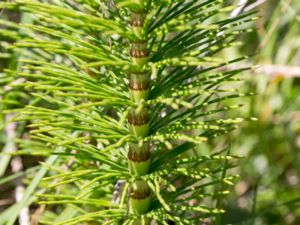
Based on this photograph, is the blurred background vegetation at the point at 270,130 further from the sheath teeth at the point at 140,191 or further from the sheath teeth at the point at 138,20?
the sheath teeth at the point at 138,20

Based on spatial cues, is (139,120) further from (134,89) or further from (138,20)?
(138,20)

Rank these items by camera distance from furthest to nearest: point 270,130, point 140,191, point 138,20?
point 270,130 → point 140,191 → point 138,20

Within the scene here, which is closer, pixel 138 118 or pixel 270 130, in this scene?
pixel 138 118

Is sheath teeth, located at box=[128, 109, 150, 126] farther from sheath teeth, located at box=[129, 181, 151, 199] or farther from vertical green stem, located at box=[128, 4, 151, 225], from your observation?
sheath teeth, located at box=[129, 181, 151, 199]

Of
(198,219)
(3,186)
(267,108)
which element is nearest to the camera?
(198,219)

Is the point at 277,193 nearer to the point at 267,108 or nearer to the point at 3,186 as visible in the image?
the point at 267,108

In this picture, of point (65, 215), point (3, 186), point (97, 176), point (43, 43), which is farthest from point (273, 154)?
point (43, 43)

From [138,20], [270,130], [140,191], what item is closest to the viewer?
[138,20]

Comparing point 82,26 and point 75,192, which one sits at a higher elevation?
point 82,26

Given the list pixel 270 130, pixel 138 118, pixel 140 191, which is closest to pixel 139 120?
A: pixel 138 118

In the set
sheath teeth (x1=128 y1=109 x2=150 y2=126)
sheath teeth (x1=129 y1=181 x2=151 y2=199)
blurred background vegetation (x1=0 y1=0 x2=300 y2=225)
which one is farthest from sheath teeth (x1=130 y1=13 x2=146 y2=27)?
blurred background vegetation (x1=0 y1=0 x2=300 y2=225)
